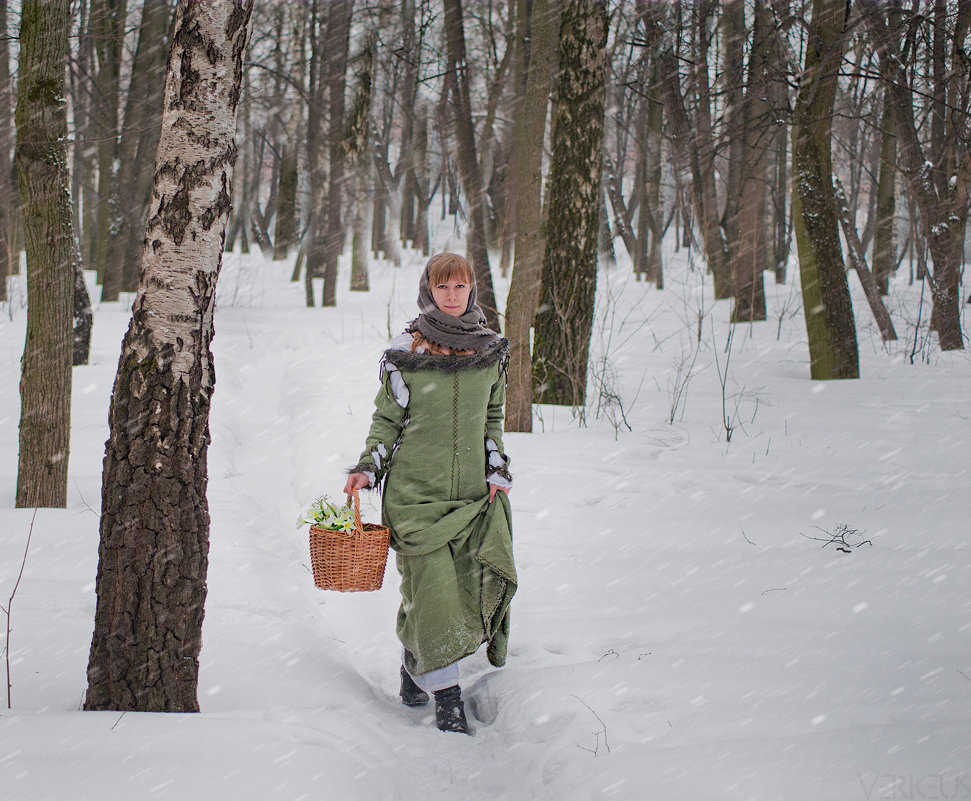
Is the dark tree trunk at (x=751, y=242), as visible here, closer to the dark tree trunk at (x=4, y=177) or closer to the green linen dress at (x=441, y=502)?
the green linen dress at (x=441, y=502)

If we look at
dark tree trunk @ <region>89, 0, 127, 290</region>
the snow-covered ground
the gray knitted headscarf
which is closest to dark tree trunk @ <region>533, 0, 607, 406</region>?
the snow-covered ground

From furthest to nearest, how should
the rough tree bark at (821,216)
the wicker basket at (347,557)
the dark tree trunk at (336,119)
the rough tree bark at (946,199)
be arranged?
the dark tree trunk at (336,119) < the rough tree bark at (946,199) < the rough tree bark at (821,216) < the wicker basket at (347,557)

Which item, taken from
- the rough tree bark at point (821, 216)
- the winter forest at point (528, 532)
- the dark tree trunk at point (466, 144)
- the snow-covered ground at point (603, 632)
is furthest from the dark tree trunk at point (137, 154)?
the rough tree bark at point (821, 216)

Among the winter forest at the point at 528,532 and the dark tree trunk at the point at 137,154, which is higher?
the dark tree trunk at the point at 137,154

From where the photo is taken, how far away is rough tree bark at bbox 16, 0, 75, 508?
4.51 metres

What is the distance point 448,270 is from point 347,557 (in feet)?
3.78

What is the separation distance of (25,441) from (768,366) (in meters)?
8.70

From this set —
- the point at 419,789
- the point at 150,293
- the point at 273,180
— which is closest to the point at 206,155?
the point at 150,293

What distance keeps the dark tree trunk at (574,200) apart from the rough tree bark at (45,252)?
3.94 meters

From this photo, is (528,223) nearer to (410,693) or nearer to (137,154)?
(410,693)

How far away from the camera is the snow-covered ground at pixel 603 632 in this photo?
93.5 inches

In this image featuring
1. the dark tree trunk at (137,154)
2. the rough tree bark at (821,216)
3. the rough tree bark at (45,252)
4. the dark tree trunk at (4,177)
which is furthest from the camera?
the dark tree trunk at (137,154)

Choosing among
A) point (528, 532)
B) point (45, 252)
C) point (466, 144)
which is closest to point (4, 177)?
point (466, 144)

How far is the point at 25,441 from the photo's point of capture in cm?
483
